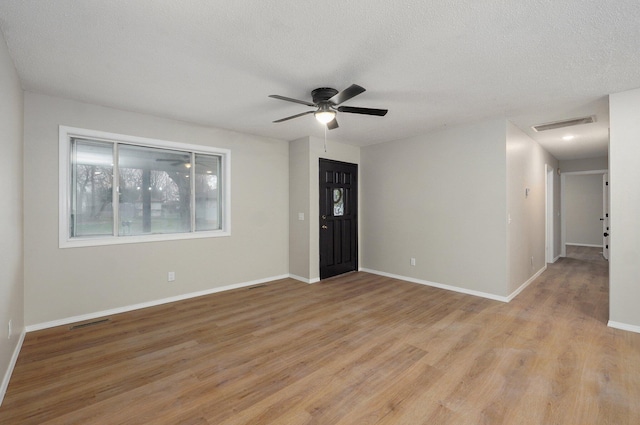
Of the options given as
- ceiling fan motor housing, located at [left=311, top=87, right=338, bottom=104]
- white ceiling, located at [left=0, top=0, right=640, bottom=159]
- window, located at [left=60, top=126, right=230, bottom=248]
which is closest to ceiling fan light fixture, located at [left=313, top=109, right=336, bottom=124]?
ceiling fan motor housing, located at [left=311, top=87, right=338, bottom=104]

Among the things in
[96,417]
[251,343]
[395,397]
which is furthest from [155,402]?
[395,397]

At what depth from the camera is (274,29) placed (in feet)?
6.55

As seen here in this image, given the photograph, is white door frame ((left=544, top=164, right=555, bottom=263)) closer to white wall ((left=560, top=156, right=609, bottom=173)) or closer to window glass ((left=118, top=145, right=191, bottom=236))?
white wall ((left=560, top=156, right=609, bottom=173))

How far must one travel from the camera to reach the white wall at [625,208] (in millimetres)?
2955

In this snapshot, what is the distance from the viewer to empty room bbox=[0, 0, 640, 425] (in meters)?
1.93

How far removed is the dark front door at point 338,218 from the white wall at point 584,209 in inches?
276

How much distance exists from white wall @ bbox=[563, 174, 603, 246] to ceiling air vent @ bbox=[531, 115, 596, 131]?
550cm

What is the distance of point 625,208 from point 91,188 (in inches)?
234

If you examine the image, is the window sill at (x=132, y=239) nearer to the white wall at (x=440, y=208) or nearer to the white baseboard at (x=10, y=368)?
the white baseboard at (x=10, y=368)

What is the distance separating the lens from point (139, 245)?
3.74m

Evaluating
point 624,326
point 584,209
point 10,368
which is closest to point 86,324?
point 10,368

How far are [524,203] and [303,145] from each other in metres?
3.66

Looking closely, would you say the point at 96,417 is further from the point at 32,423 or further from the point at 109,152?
the point at 109,152

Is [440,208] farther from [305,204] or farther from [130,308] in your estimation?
[130,308]
